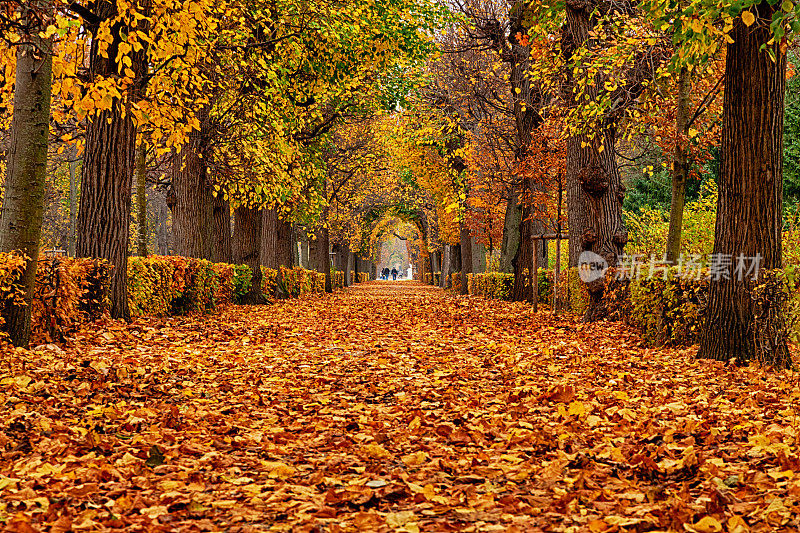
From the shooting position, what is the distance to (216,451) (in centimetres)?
447

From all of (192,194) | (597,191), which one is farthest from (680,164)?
(192,194)

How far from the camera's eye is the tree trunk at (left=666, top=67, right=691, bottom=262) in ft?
33.9

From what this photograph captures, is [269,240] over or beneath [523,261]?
over

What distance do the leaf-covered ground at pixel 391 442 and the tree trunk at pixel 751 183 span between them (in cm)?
59

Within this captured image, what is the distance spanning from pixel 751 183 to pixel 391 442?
5019 millimetres

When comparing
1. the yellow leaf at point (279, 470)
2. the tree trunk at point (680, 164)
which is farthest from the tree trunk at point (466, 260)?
the yellow leaf at point (279, 470)

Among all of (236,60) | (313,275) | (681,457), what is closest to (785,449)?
(681,457)

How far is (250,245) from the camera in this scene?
1969 centimetres

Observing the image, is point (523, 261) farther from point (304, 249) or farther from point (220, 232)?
point (304, 249)

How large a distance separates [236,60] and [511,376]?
10.9 meters

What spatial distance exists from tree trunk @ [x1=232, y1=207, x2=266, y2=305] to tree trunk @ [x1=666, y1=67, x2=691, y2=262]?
12.0 m

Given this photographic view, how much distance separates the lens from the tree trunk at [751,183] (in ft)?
23.6

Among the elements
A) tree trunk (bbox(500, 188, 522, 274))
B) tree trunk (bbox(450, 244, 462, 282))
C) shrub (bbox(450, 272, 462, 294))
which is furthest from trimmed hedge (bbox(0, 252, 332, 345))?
tree trunk (bbox(450, 244, 462, 282))

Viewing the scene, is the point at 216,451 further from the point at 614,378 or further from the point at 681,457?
the point at 614,378
